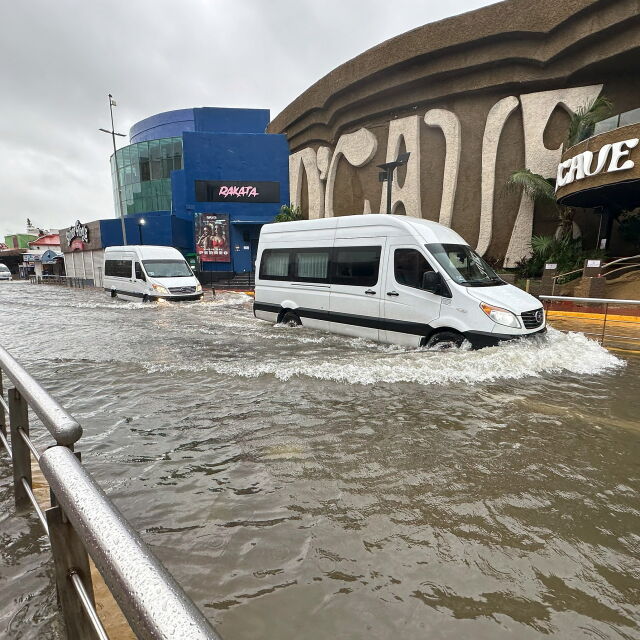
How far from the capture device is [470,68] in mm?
17359

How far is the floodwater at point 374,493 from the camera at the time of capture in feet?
6.93

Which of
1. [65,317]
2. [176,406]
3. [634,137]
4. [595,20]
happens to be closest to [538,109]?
[595,20]

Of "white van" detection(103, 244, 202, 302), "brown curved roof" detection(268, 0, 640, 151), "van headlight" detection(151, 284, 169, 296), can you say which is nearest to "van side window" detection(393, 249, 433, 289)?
"white van" detection(103, 244, 202, 302)

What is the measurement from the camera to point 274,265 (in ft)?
34.1

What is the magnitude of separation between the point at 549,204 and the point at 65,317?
61.6 ft

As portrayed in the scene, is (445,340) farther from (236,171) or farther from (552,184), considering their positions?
(236,171)

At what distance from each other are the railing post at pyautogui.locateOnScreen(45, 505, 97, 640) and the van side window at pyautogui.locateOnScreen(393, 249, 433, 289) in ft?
21.5

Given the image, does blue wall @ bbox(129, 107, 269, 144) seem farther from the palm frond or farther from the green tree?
the palm frond

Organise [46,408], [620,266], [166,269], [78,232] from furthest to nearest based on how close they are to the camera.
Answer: [78,232] < [166,269] < [620,266] < [46,408]

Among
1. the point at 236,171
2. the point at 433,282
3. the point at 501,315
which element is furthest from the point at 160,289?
the point at 236,171

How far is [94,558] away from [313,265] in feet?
28.3

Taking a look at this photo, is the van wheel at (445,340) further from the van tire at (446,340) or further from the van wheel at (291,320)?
the van wheel at (291,320)

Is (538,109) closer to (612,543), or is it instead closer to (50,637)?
(612,543)

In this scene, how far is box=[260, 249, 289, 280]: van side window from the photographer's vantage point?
1004 centimetres
